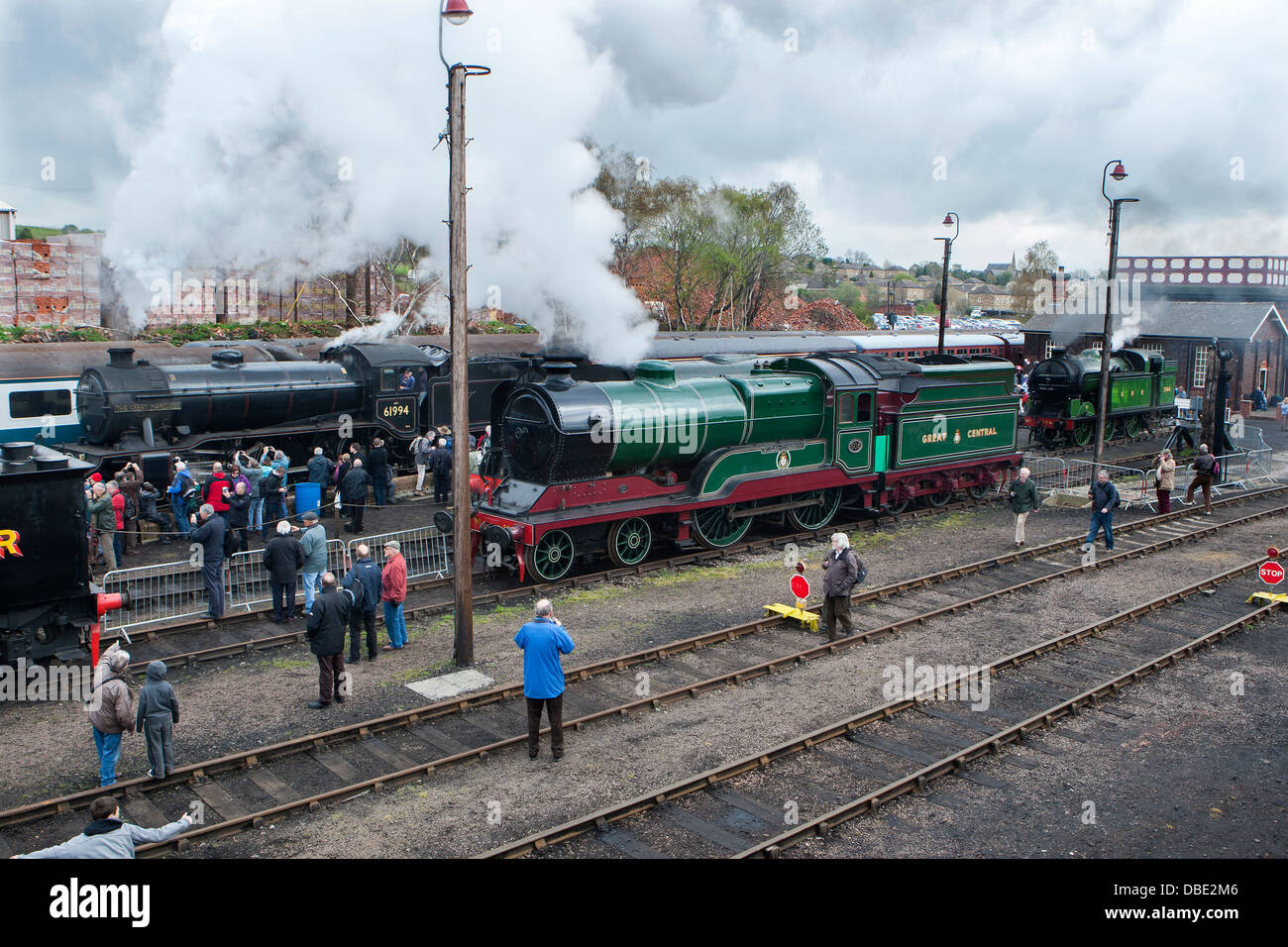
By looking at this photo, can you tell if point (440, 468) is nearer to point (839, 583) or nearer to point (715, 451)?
point (715, 451)

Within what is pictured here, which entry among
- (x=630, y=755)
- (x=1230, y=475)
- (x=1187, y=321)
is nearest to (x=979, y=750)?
(x=630, y=755)

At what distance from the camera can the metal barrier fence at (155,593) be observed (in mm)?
12250

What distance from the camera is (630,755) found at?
28.9ft

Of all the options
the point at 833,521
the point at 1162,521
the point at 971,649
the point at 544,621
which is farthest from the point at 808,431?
the point at 544,621

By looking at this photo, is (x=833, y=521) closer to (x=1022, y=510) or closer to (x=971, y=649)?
(x=1022, y=510)

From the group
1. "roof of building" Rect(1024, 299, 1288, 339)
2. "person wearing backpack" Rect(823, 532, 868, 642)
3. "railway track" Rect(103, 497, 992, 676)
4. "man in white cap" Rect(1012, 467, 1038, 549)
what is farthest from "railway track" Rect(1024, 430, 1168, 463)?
"person wearing backpack" Rect(823, 532, 868, 642)

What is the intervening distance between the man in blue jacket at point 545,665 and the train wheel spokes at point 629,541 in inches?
239

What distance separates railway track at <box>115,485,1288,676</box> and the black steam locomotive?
2.68 feet

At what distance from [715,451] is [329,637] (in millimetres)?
7474

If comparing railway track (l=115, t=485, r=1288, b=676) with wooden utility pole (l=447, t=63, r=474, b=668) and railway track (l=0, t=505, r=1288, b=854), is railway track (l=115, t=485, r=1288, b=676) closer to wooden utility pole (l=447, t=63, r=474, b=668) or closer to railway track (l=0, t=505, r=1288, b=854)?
wooden utility pole (l=447, t=63, r=474, b=668)

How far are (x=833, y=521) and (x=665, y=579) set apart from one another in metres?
5.08

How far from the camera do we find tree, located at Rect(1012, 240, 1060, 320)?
6469 cm
